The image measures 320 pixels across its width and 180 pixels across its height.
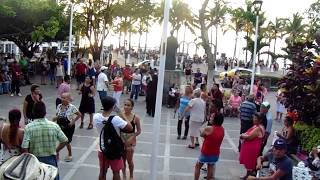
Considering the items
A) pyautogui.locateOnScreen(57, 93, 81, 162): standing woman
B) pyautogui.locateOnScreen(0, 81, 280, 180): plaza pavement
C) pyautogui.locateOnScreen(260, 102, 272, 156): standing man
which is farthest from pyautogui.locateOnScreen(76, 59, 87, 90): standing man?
pyautogui.locateOnScreen(260, 102, 272, 156): standing man

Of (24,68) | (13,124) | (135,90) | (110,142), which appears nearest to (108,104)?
(110,142)

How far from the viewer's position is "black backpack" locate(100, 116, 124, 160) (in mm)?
7323

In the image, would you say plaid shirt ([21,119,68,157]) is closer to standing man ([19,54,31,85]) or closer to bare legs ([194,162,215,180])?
bare legs ([194,162,215,180])

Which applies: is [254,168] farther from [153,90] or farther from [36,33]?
[36,33]

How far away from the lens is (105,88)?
55.8 feet

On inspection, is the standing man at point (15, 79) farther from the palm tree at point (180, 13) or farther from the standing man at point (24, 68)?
the palm tree at point (180, 13)

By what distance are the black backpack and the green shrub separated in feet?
14.8

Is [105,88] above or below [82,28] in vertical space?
below

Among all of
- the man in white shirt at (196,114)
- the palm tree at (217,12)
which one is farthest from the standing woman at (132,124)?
the palm tree at (217,12)

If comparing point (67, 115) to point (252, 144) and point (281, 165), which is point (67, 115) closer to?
point (252, 144)

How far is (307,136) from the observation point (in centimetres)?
1059

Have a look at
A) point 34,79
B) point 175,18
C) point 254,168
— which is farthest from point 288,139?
point 175,18

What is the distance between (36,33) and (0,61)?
3.13m

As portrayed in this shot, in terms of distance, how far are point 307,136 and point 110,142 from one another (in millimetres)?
5073
